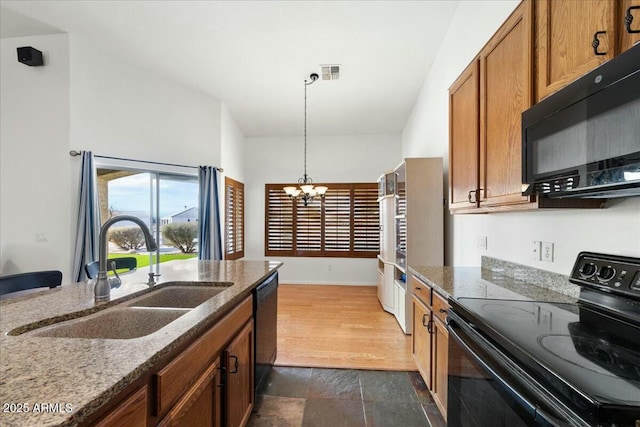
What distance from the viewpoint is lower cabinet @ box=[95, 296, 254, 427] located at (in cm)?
80

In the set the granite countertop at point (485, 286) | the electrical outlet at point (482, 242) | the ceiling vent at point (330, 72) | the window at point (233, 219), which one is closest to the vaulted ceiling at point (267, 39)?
the ceiling vent at point (330, 72)

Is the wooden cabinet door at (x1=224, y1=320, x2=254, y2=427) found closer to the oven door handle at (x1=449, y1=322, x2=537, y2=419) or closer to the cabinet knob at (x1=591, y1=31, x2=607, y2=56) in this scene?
the oven door handle at (x1=449, y1=322, x2=537, y2=419)

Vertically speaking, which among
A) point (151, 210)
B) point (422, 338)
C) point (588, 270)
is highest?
point (151, 210)

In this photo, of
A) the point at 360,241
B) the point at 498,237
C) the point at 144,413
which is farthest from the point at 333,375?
the point at 360,241

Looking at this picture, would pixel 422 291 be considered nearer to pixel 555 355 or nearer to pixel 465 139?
pixel 465 139

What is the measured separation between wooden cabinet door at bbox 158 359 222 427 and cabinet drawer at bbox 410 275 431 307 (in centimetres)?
141

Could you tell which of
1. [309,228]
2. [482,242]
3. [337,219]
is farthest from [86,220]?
[482,242]

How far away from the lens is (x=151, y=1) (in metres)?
2.70

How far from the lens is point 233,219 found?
5.30m

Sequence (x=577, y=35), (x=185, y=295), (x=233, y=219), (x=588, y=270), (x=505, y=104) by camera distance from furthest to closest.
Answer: (x=233, y=219), (x=185, y=295), (x=505, y=104), (x=588, y=270), (x=577, y=35)

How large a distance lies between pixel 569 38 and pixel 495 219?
4.48ft

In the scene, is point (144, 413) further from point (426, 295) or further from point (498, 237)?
point (498, 237)

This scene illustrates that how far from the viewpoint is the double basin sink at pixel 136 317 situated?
1.16m

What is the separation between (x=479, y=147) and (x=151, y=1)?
126 inches
